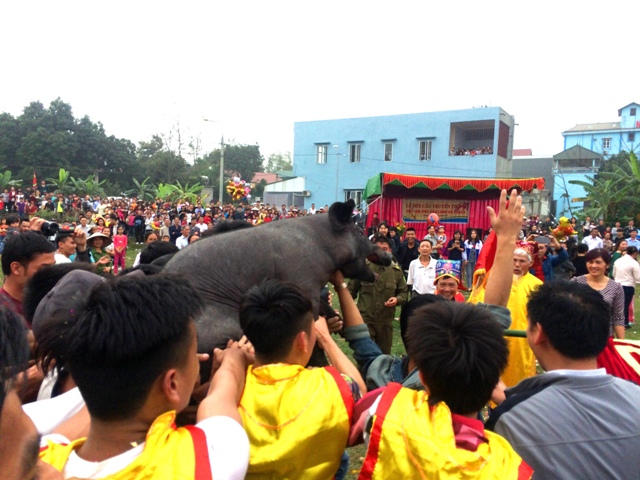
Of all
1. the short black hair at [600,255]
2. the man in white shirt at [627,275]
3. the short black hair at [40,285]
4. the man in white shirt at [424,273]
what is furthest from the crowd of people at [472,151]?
the short black hair at [40,285]

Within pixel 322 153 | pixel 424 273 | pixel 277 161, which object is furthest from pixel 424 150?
pixel 277 161

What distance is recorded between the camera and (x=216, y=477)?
1.49 m

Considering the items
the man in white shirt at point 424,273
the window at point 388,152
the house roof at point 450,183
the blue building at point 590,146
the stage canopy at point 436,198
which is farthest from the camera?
the blue building at point 590,146

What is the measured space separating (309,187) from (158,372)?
39122 mm

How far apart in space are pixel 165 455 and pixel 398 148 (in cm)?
3714

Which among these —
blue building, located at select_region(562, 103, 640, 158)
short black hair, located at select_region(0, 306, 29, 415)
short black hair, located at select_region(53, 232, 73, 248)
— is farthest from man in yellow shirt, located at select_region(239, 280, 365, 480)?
blue building, located at select_region(562, 103, 640, 158)

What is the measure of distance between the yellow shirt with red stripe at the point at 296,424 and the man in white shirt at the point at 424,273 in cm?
704

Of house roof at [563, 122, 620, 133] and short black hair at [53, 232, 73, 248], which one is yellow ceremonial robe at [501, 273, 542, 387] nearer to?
short black hair at [53, 232, 73, 248]

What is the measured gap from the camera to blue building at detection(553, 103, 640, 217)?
1811 inches

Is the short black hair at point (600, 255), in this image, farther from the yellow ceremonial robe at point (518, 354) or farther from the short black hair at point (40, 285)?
the short black hair at point (40, 285)

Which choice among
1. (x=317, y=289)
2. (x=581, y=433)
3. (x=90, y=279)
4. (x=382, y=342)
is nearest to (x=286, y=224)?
(x=317, y=289)

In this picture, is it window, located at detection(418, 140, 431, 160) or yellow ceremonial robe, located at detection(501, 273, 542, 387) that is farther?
window, located at detection(418, 140, 431, 160)

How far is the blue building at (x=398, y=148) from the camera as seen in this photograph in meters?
35.0

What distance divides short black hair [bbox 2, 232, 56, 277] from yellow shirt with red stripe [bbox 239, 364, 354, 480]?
9.46 ft
